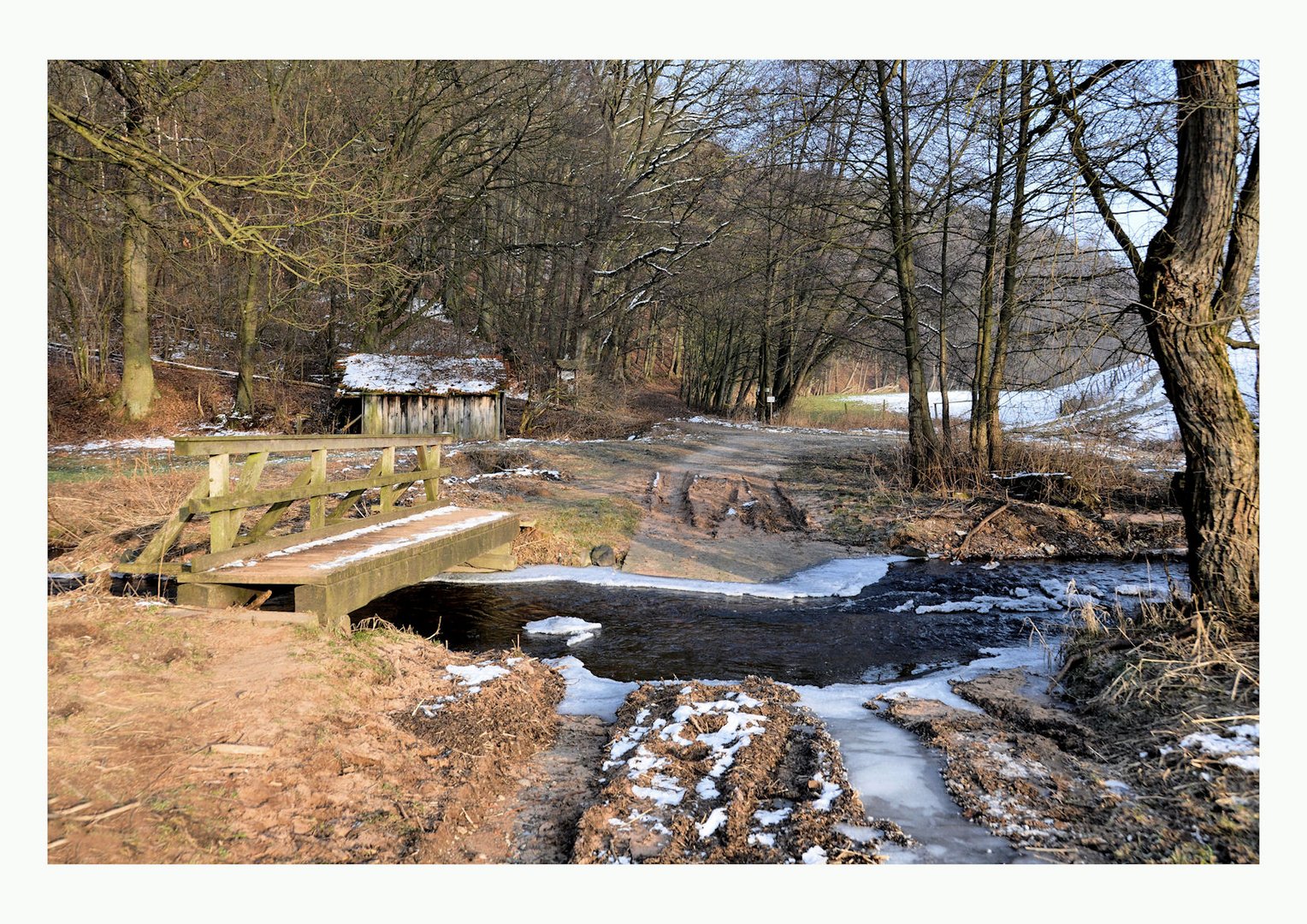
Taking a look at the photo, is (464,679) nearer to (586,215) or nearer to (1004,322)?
(1004,322)

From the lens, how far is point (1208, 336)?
4582mm

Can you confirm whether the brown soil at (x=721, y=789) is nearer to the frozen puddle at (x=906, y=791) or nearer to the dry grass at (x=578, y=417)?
the frozen puddle at (x=906, y=791)

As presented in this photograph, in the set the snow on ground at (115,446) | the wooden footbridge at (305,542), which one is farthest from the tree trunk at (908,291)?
the snow on ground at (115,446)

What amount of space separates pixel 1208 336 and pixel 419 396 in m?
17.5

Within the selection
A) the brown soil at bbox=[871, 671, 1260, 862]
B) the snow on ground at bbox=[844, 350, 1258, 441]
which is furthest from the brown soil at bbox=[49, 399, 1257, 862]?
the snow on ground at bbox=[844, 350, 1258, 441]

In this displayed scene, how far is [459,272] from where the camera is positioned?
859 inches

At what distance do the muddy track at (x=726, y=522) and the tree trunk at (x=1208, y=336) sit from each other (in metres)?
5.21

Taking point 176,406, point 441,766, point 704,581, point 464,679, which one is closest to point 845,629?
point 704,581

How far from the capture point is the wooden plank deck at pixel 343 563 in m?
5.21

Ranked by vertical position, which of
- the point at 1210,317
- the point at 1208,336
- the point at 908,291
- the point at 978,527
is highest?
the point at 908,291

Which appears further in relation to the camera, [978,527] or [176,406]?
[176,406]

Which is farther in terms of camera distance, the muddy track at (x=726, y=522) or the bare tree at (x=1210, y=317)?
the muddy track at (x=726, y=522)

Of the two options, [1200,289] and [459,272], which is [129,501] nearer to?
[1200,289]
